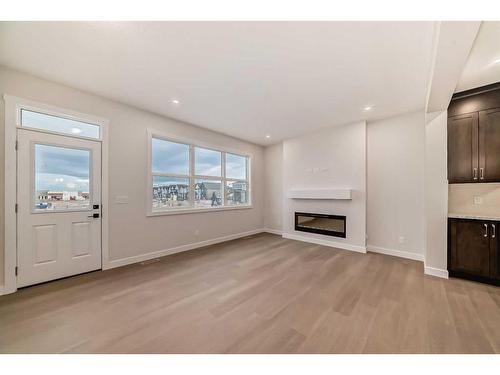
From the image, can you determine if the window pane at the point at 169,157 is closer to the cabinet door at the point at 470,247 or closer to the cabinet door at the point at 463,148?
the cabinet door at the point at 463,148

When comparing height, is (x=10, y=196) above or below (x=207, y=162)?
below

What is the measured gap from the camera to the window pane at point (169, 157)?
150 inches

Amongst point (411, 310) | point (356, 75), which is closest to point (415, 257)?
point (411, 310)

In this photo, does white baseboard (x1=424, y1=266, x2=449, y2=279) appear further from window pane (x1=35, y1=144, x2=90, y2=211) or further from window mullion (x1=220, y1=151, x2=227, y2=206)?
window pane (x1=35, y1=144, x2=90, y2=211)

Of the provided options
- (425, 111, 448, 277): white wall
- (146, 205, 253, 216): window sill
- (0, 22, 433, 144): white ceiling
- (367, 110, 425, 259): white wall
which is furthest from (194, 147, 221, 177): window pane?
(425, 111, 448, 277): white wall

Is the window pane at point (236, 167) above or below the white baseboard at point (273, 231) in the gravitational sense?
above

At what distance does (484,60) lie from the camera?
2.09 m

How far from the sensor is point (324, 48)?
6.39ft

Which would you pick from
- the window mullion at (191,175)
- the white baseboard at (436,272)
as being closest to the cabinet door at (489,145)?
the white baseboard at (436,272)

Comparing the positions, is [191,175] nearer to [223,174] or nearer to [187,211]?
[187,211]

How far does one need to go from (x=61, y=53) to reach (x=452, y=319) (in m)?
4.87

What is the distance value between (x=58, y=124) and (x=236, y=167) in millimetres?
3721

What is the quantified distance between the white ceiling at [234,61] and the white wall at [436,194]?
581mm

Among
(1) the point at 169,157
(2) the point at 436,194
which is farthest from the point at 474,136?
(1) the point at 169,157
